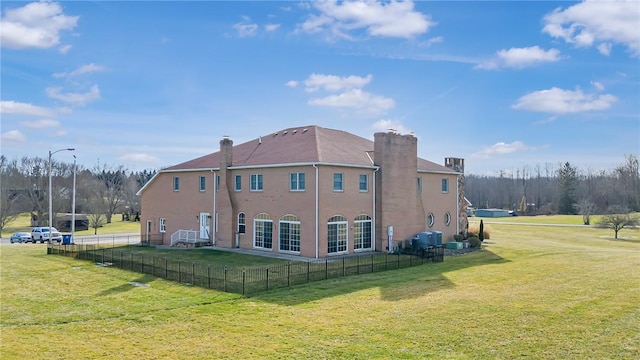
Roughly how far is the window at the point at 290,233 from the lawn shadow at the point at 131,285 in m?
10.1

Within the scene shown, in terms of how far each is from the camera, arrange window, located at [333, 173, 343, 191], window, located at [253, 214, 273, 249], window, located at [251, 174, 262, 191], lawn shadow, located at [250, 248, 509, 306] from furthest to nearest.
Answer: window, located at [251, 174, 262, 191] → window, located at [253, 214, 273, 249] → window, located at [333, 173, 343, 191] → lawn shadow, located at [250, 248, 509, 306]

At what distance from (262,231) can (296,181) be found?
5.01 meters

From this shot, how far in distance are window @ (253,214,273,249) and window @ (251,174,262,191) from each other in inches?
80.5

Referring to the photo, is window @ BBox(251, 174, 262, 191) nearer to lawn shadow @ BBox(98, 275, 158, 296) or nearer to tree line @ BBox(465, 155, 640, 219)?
lawn shadow @ BBox(98, 275, 158, 296)

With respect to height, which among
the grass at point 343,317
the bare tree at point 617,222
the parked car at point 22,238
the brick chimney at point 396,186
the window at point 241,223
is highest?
the brick chimney at point 396,186

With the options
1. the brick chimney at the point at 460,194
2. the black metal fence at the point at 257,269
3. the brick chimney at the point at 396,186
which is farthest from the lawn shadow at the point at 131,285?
the brick chimney at the point at 460,194

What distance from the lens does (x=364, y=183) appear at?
34.4 metres

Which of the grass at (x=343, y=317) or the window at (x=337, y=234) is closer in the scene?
the grass at (x=343, y=317)

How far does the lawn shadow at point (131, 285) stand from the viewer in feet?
72.4

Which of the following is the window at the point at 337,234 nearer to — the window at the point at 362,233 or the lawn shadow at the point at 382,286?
the window at the point at 362,233

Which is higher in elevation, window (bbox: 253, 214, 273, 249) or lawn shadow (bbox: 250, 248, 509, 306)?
window (bbox: 253, 214, 273, 249)

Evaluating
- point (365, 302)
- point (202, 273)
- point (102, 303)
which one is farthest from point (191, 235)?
point (365, 302)

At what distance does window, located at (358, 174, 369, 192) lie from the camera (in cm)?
3419

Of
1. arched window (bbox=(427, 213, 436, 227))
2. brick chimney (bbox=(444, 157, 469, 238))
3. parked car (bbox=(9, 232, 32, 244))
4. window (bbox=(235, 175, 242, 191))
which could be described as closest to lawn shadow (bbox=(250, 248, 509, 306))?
arched window (bbox=(427, 213, 436, 227))
